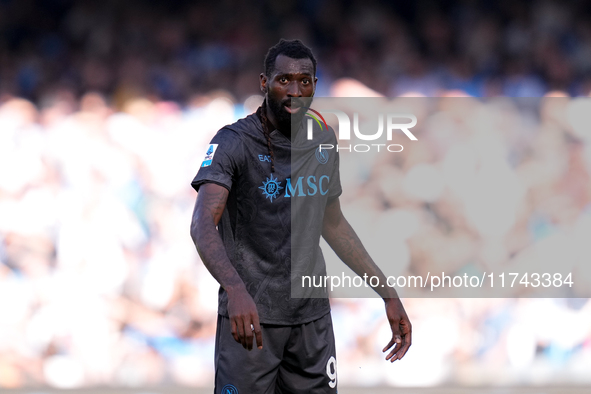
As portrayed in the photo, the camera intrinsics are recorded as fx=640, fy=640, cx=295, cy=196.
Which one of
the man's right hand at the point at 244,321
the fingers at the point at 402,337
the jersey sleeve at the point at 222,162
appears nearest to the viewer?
the man's right hand at the point at 244,321

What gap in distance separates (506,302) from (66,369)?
2.98 metres

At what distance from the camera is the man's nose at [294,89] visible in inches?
84.3

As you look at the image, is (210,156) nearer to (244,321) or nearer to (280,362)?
(244,321)

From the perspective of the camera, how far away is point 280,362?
2.15 m

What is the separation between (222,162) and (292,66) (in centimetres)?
41

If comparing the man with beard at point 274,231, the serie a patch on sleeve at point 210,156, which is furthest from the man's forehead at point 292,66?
the serie a patch on sleeve at point 210,156

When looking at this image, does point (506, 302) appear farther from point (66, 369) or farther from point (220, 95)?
point (66, 369)

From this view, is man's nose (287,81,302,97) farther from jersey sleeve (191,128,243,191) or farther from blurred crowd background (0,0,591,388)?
blurred crowd background (0,0,591,388)

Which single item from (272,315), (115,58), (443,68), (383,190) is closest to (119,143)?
(115,58)

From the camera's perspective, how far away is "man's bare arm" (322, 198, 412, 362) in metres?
2.31

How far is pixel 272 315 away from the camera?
212 cm

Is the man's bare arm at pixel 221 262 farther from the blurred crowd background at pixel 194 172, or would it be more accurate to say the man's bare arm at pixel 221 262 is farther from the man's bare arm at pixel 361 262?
the blurred crowd background at pixel 194 172

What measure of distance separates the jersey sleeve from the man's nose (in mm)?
226

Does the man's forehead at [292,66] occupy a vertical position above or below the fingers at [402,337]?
above
